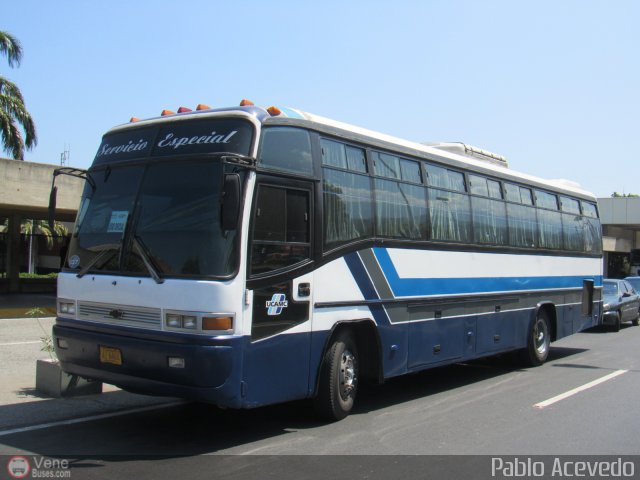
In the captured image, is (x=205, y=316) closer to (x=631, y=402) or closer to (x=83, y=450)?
(x=83, y=450)

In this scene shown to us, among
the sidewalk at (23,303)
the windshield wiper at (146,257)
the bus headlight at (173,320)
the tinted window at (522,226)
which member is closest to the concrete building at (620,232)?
Result: the tinted window at (522,226)

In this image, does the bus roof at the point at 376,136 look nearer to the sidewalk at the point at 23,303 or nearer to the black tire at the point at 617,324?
the black tire at the point at 617,324

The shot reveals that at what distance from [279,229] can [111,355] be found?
7.02ft

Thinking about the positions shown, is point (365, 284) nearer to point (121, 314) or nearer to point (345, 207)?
point (345, 207)

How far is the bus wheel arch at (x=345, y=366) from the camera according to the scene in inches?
294

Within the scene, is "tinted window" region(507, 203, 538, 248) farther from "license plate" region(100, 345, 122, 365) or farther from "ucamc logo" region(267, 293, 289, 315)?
"license plate" region(100, 345, 122, 365)

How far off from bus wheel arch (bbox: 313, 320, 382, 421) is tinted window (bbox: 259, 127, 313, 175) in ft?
6.37

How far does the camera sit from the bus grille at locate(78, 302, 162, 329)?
20.7ft

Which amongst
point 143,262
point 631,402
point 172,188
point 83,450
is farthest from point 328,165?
point 631,402

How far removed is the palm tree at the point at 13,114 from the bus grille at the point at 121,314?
25.0 m

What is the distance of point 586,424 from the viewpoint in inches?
309

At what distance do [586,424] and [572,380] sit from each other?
11.0 ft

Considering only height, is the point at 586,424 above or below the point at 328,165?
below

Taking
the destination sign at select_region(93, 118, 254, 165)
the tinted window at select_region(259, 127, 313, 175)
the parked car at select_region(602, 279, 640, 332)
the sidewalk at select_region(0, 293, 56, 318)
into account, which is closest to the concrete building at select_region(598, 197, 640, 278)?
the parked car at select_region(602, 279, 640, 332)
